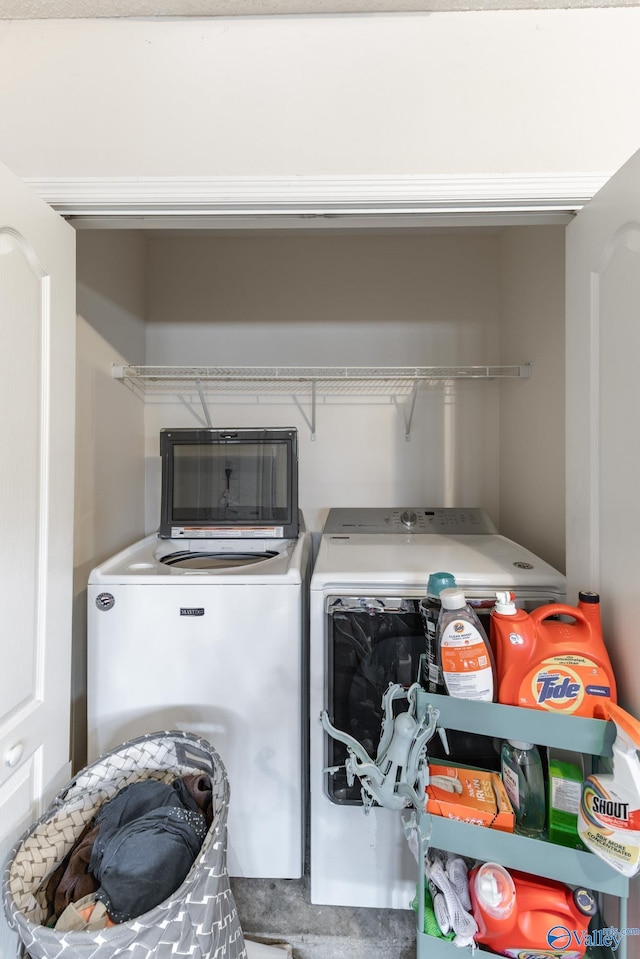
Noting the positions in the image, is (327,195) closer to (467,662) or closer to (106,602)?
(467,662)

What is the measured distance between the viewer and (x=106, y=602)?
145 cm

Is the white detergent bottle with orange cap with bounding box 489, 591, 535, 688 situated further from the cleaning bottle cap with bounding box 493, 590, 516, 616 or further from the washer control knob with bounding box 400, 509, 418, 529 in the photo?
the washer control knob with bounding box 400, 509, 418, 529

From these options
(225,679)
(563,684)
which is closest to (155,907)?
(225,679)

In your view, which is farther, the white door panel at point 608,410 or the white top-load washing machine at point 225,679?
the white top-load washing machine at point 225,679

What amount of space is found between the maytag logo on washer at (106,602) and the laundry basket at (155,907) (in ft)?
1.34

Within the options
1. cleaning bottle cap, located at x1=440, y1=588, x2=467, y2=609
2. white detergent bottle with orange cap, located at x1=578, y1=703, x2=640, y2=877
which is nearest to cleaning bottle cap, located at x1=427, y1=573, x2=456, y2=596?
cleaning bottle cap, located at x1=440, y1=588, x2=467, y2=609

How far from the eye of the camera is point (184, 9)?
105 cm

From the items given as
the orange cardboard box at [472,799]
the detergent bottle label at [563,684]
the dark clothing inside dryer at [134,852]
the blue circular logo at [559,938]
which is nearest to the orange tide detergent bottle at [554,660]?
the detergent bottle label at [563,684]

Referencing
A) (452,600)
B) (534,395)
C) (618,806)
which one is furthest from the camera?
(534,395)

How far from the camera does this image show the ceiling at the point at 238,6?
102cm

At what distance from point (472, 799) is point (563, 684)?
351mm

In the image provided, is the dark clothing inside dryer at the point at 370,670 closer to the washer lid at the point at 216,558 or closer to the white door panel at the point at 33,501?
the washer lid at the point at 216,558

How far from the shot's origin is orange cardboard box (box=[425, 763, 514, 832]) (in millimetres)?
1001

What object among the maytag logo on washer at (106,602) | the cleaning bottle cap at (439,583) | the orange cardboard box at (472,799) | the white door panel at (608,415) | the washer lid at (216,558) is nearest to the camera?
the white door panel at (608,415)
